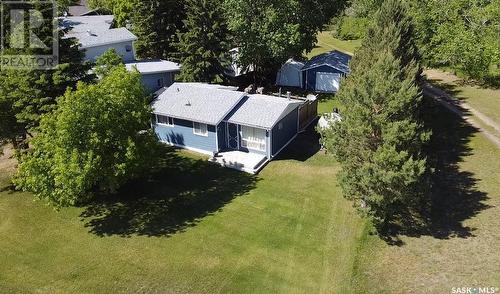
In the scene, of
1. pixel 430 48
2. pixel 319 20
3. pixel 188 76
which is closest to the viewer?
pixel 188 76

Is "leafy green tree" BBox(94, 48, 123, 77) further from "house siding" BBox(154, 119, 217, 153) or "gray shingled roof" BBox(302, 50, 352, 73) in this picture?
"gray shingled roof" BBox(302, 50, 352, 73)

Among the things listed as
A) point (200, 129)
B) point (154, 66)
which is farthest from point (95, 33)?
point (200, 129)

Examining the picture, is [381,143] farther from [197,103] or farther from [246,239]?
[197,103]

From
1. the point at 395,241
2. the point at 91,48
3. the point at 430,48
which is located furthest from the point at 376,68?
the point at 91,48

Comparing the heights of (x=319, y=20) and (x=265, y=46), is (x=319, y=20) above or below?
above

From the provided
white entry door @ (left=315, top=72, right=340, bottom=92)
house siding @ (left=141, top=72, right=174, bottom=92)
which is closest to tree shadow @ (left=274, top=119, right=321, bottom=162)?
white entry door @ (left=315, top=72, right=340, bottom=92)

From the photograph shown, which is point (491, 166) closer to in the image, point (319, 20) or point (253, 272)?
point (253, 272)
